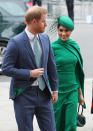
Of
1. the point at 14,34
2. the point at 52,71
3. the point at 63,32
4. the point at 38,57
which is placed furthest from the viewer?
the point at 14,34

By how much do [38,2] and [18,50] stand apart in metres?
16.9

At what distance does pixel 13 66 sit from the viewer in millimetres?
4211

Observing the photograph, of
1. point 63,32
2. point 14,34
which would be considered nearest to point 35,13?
point 63,32

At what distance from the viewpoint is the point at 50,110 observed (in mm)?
4359

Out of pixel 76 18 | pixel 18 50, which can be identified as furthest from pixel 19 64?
pixel 76 18

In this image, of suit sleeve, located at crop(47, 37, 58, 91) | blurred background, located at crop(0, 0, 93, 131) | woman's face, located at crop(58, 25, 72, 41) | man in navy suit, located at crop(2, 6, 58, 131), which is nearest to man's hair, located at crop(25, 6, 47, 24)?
man in navy suit, located at crop(2, 6, 58, 131)

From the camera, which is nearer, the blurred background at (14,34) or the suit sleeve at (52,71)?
the suit sleeve at (52,71)

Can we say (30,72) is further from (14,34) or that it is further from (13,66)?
(14,34)

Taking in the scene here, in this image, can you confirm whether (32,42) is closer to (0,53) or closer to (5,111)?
(5,111)

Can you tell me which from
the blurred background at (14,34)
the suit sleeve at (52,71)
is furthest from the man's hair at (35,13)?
the blurred background at (14,34)

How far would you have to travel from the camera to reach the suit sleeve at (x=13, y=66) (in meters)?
4.15

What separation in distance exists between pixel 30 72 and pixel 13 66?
0.16 meters

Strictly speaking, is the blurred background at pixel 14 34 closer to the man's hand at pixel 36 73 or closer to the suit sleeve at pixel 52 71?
the suit sleeve at pixel 52 71

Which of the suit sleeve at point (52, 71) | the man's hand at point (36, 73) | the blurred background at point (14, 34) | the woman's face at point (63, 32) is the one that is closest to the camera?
the man's hand at point (36, 73)
